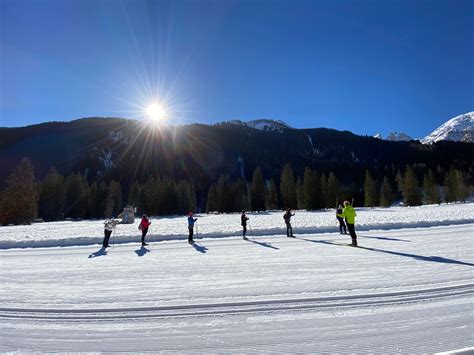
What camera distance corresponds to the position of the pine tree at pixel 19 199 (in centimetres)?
4034

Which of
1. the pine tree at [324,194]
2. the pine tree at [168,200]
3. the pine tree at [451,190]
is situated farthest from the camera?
the pine tree at [451,190]

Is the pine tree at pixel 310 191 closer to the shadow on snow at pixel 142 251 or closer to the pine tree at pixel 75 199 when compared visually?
the shadow on snow at pixel 142 251

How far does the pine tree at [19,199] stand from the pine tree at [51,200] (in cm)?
2093

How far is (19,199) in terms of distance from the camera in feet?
137

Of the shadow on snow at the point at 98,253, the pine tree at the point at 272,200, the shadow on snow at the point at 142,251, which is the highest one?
the pine tree at the point at 272,200

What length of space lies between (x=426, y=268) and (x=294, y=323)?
567 cm

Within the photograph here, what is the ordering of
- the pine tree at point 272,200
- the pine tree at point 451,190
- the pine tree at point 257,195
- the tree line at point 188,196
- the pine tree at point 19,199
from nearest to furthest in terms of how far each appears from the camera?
the pine tree at point 19,199
the tree line at point 188,196
the pine tree at point 257,195
the pine tree at point 272,200
the pine tree at point 451,190

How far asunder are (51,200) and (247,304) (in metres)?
74.5

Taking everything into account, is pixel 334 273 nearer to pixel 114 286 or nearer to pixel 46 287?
pixel 114 286

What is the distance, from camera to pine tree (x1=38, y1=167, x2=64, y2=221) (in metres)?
63.8

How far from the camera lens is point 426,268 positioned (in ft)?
26.2

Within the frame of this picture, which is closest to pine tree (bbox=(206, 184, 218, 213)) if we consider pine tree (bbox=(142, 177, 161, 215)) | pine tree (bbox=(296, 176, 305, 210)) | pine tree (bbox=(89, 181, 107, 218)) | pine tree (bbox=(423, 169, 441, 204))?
Result: pine tree (bbox=(142, 177, 161, 215))

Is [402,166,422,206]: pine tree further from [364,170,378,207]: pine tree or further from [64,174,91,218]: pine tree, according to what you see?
[64,174,91,218]: pine tree

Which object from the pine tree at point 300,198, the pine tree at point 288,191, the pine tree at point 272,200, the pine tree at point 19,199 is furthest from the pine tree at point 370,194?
the pine tree at point 19,199
